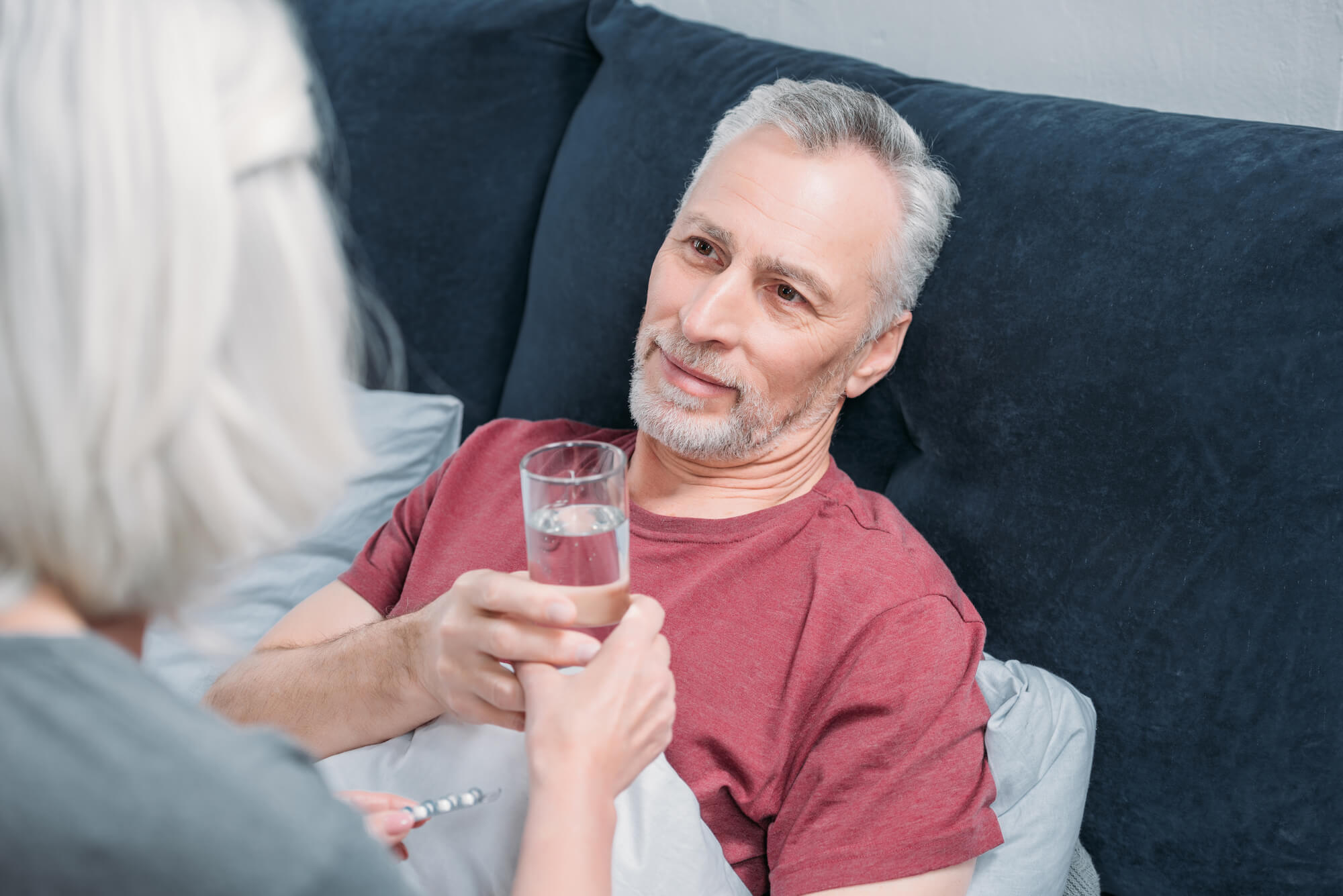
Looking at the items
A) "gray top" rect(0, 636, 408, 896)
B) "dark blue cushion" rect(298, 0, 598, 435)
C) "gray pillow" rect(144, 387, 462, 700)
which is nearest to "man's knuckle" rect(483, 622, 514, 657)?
"gray top" rect(0, 636, 408, 896)

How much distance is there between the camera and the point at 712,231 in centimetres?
162

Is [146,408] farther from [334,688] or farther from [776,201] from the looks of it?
[776,201]

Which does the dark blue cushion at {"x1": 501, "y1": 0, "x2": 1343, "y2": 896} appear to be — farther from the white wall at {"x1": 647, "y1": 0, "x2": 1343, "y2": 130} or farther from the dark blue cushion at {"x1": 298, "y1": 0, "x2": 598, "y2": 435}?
the dark blue cushion at {"x1": 298, "y1": 0, "x2": 598, "y2": 435}

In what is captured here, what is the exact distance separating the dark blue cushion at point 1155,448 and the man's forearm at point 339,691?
0.77m

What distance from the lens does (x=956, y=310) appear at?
1.57 metres

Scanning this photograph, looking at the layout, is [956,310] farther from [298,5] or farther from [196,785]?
[298,5]

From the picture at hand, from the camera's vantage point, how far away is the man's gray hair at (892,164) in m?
1.60

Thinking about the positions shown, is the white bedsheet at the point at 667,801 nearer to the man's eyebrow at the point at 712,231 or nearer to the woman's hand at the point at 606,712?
the woman's hand at the point at 606,712

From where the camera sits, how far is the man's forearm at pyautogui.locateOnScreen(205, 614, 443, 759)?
4.48 ft

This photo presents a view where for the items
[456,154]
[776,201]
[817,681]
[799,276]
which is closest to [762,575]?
[817,681]

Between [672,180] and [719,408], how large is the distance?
482 mm

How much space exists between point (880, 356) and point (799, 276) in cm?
20

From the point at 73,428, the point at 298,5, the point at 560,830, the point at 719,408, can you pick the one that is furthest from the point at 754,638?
the point at 298,5

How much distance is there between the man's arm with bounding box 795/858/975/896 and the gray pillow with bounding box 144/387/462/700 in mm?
895
